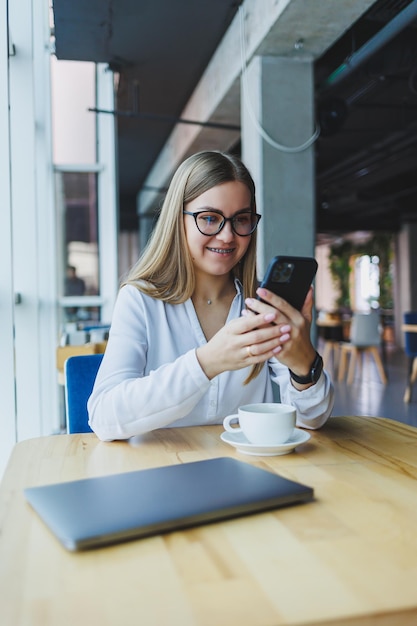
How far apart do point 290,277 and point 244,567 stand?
0.70 m

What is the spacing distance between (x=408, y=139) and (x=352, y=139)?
3.92ft

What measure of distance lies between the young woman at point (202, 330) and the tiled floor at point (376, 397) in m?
4.10

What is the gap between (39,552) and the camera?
2.39 feet

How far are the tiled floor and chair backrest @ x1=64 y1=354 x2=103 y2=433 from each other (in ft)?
13.8

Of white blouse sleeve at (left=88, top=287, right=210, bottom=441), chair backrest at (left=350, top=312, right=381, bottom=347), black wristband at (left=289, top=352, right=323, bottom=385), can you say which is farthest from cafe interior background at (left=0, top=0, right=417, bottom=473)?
chair backrest at (left=350, top=312, right=381, bottom=347)

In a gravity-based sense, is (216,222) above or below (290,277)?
above

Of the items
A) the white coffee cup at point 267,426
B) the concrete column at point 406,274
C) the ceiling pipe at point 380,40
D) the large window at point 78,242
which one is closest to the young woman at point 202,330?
the white coffee cup at point 267,426

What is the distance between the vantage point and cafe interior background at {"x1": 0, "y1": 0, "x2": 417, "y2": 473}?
335cm

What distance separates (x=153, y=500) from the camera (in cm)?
84

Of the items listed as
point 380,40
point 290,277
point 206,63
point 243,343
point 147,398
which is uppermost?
point 206,63

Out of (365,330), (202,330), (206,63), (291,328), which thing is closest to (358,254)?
(365,330)

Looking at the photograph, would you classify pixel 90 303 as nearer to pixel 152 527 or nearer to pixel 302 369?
pixel 302 369

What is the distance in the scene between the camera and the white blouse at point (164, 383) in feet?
4.25

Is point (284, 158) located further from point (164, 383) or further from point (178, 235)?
point (164, 383)
